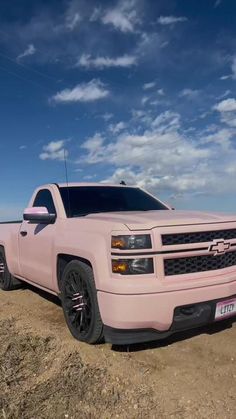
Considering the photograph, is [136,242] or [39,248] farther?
[39,248]

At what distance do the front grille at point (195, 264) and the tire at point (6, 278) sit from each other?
14.1 ft

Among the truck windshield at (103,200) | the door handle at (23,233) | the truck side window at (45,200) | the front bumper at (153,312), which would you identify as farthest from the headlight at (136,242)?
the door handle at (23,233)

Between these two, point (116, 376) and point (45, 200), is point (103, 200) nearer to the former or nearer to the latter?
point (45, 200)

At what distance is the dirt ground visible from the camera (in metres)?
3.21

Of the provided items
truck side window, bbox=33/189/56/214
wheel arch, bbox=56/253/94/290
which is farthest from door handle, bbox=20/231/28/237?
wheel arch, bbox=56/253/94/290

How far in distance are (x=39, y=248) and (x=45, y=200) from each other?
759 mm

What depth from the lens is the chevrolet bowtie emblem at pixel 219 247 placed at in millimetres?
4352

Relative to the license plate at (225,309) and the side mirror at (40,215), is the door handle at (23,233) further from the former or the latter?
the license plate at (225,309)

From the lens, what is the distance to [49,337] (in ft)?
15.1

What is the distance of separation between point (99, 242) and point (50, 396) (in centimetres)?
152

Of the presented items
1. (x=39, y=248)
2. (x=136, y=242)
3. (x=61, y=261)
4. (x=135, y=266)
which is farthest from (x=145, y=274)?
A: (x=39, y=248)

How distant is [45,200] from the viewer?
6.25m

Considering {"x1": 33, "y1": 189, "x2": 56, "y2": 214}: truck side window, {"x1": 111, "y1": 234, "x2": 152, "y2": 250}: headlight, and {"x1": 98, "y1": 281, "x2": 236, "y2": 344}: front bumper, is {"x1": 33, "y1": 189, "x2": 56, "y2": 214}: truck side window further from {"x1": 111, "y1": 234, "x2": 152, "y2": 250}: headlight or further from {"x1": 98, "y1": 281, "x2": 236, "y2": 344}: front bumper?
{"x1": 98, "y1": 281, "x2": 236, "y2": 344}: front bumper

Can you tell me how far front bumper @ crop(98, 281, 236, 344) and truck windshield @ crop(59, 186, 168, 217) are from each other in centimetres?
176
